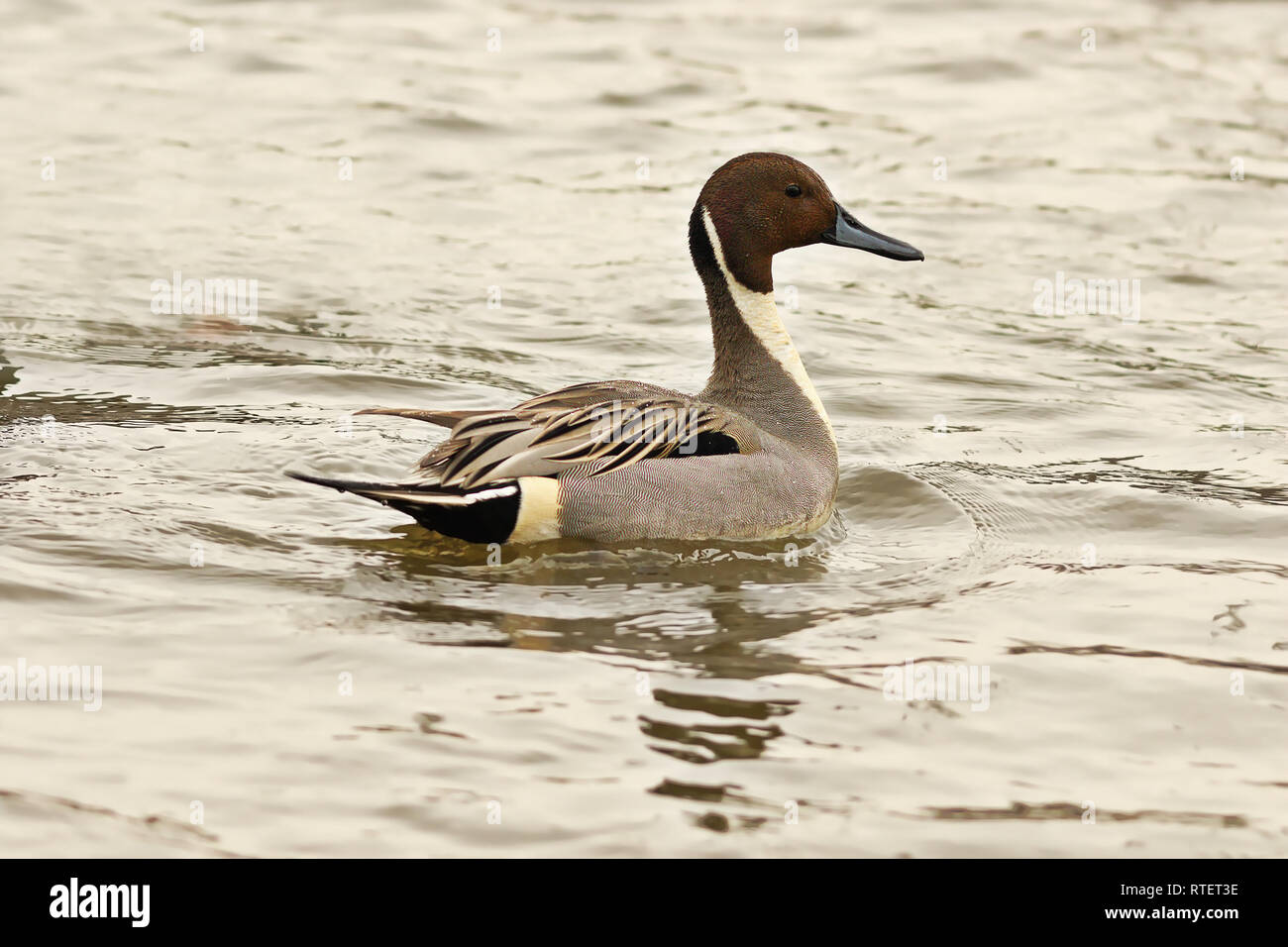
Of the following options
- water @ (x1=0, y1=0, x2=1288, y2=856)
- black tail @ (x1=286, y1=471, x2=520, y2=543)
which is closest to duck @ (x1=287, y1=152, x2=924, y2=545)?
black tail @ (x1=286, y1=471, x2=520, y2=543)

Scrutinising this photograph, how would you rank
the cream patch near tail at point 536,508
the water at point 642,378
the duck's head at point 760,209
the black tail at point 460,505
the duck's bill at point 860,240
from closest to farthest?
1. the water at point 642,378
2. the black tail at point 460,505
3. the cream patch near tail at point 536,508
4. the duck's head at point 760,209
5. the duck's bill at point 860,240

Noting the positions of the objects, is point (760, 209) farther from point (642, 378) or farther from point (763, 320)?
point (642, 378)

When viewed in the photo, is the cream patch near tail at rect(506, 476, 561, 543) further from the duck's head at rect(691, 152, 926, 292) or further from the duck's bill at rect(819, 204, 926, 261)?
the duck's bill at rect(819, 204, 926, 261)

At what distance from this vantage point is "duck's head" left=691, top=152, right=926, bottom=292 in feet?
25.3

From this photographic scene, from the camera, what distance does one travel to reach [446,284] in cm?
1113

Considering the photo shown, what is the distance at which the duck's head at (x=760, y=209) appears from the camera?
304 inches

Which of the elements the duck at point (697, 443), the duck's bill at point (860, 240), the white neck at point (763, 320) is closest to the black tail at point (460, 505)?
the duck at point (697, 443)

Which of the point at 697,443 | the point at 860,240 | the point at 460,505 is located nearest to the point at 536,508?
the point at 460,505

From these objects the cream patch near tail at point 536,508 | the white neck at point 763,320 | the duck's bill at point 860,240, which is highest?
the duck's bill at point 860,240

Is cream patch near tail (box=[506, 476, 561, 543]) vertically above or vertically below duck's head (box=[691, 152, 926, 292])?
below

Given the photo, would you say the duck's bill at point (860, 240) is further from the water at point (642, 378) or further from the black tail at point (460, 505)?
the black tail at point (460, 505)

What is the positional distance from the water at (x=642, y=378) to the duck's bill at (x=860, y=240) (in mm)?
1097

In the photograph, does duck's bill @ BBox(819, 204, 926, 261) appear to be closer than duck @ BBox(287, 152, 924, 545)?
No

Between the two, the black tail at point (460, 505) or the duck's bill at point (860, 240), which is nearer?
the black tail at point (460, 505)
